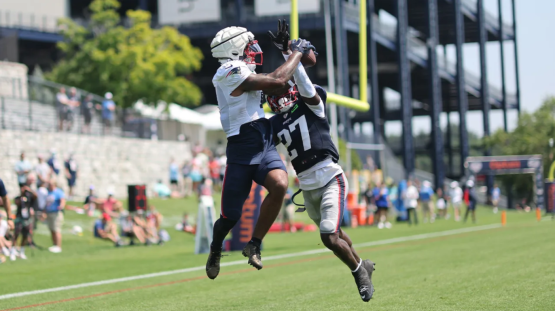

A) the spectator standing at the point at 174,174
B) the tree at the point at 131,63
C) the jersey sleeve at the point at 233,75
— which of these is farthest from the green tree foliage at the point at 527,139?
the jersey sleeve at the point at 233,75

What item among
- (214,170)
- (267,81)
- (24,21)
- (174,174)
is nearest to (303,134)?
(267,81)

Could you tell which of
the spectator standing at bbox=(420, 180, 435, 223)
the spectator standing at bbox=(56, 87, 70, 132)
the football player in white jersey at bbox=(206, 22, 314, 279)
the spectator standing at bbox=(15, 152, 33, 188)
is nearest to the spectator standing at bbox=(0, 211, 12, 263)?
the spectator standing at bbox=(15, 152, 33, 188)

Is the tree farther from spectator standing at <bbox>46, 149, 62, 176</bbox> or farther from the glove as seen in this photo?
the glove

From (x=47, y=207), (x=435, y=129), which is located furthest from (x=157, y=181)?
(x=435, y=129)

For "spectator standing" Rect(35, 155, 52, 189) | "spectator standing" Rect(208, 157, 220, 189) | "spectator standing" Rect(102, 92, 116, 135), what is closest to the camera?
"spectator standing" Rect(35, 155, 52, 189)

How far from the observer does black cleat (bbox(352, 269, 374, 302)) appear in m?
6.62

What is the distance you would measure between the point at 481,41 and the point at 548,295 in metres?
51.2

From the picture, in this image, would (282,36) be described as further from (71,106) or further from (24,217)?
(71,106)

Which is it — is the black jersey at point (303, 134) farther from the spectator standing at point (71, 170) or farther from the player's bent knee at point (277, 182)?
the spectator standing at point (71, 170)

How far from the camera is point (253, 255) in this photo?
21.3ft

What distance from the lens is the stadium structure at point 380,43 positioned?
4047cm

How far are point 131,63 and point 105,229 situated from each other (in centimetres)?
1732

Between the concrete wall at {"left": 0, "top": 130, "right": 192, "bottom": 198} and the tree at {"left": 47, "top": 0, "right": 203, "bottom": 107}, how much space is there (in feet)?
15.7

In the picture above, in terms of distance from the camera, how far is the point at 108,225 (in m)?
20.2
